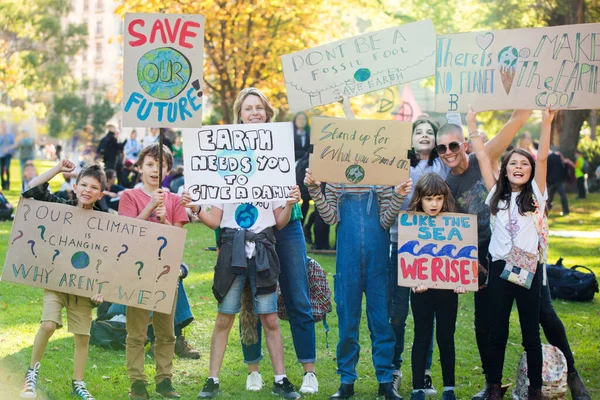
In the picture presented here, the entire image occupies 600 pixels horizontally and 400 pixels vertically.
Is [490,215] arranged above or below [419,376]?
above

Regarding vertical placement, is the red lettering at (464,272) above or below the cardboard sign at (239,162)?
below

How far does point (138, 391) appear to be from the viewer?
6.01 m

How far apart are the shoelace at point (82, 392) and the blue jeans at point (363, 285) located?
1.85 meters

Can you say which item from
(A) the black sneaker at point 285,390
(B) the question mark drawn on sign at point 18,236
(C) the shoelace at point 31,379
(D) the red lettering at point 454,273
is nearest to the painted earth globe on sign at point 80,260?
(B) the question mark drawn on sign at point 18,236

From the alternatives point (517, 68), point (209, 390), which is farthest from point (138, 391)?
point (517, 68)

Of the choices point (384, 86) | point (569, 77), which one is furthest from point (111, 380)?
point (569, 77)

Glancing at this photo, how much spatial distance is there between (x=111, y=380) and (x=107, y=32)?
334 ft

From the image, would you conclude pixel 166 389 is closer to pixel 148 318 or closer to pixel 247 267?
pixel 148 318

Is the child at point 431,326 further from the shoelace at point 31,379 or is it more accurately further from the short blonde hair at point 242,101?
the shoelace at point 31,379

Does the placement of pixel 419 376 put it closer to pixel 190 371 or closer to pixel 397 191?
pixel 397 191

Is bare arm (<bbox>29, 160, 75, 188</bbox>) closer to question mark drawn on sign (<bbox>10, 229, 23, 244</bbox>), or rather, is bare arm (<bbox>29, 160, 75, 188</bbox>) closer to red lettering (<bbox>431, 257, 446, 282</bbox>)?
question mark drawn on sign (<bbox>10, 229, 23, 244</bbox>)

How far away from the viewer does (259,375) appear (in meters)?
6.50

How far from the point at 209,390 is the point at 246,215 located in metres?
1.33

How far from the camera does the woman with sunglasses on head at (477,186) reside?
6.23 metres
